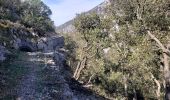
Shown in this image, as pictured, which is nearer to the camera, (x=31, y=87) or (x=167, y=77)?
(x=167, y=77)

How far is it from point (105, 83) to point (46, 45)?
50.5 m

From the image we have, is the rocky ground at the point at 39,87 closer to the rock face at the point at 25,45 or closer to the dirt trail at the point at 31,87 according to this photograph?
the dirt trail at the point at 31,87

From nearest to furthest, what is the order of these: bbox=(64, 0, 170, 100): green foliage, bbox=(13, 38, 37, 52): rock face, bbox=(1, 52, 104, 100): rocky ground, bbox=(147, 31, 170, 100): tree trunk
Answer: bbox=(147, 31, 170, 100): tree trunk → bbox=(64, 0, 170, 100): green foliage → bbox=(1, 52, 104, 100): rocky ground → bbox=(13, 38, 37, 52): rock face

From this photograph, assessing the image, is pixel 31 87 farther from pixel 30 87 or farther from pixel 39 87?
pixel 39 87

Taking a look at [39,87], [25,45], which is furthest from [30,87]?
[25,45]

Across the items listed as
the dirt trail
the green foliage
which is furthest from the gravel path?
the green foliage

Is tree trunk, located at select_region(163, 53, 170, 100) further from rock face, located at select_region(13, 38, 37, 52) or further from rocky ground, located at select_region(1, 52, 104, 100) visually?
rock face, located at select_region(13, 38, 37, 52)

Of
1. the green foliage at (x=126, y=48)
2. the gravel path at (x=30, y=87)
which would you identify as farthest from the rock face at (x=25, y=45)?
the gravel path at (x=30, y=87)

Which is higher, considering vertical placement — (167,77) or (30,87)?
(167,77)

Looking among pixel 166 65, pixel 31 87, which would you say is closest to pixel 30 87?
pixel 31 87

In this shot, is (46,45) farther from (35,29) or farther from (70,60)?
(70,60)

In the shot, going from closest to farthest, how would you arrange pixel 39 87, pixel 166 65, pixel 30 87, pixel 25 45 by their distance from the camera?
pixel 166 65
pixel 30 87
pixel 39 87
pixel 25 45

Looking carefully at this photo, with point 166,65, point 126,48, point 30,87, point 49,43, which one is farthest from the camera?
point 49,43

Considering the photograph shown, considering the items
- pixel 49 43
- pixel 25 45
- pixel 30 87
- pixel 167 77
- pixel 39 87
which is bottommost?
pixel 39 87
